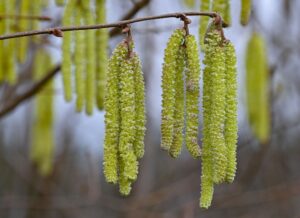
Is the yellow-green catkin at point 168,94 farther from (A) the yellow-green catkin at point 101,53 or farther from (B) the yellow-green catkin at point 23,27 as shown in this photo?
(B) the yellow-green catkin at point 23,27

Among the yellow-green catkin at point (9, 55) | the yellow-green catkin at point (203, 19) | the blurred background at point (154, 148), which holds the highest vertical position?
the yellow-green catkin at point (203, 19)

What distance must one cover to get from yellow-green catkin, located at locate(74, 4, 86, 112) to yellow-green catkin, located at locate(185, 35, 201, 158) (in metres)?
0.68

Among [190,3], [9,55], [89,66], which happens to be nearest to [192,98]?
[89,66]

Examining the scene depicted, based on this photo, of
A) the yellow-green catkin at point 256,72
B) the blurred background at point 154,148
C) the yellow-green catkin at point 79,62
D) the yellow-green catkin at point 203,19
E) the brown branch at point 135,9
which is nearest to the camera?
the yellow-green catkin at point 203,19

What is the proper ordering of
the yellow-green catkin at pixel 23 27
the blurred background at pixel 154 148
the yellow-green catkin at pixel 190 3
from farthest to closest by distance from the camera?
the blurred background at pixel 154 148 < the yellow-green catkin at pixel 190 3 < the yellow-green catkin at pixel 23 27

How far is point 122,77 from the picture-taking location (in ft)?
4.07

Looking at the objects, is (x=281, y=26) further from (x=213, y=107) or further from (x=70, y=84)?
(x=213, y=107)

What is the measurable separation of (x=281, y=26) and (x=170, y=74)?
4666 mm

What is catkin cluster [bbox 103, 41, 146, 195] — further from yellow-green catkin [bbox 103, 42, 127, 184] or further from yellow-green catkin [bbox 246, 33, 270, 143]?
yellow-green catkin [bbox 246, 33, 270, 143]

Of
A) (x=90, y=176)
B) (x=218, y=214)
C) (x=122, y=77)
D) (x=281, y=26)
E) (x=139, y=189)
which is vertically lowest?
(x=218, y=214)

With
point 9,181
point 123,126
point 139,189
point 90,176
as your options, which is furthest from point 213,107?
point 9,181

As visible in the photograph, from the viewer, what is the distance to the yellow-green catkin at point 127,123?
1.23 meters

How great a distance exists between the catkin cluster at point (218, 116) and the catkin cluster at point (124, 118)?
0.40 ft

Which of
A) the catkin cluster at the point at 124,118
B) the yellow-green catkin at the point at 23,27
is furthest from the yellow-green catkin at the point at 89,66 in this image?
the catkin cluster at the point at 124,118
